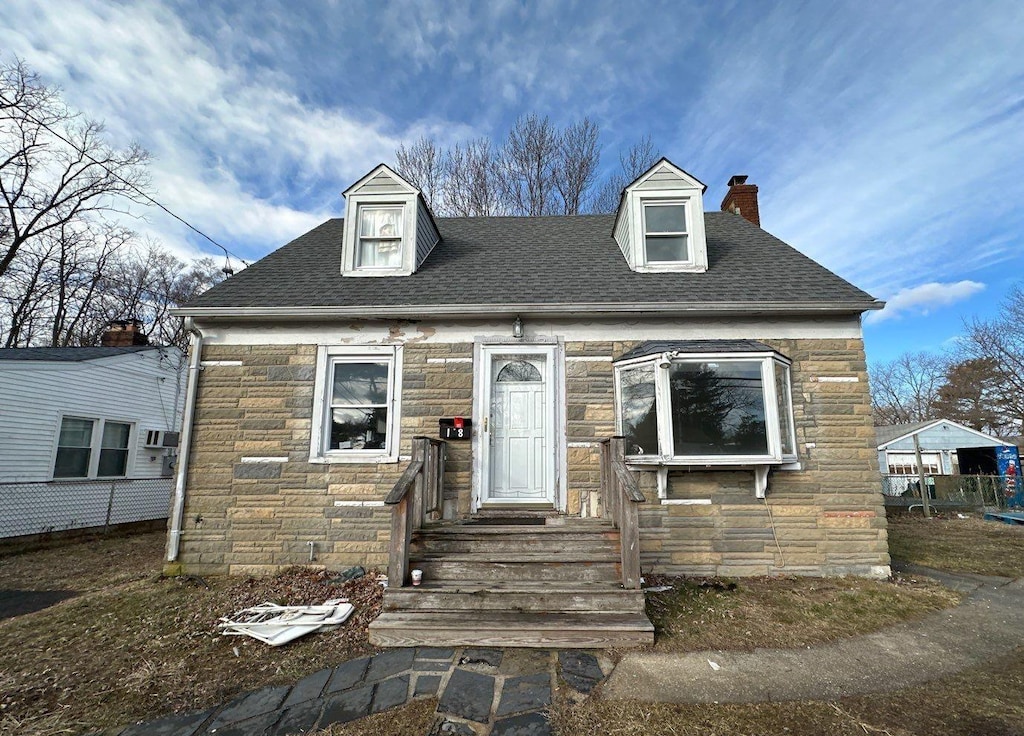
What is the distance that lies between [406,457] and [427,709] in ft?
11.0

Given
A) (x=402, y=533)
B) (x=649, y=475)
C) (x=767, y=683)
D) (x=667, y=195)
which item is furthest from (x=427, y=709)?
(x=667, y=195)

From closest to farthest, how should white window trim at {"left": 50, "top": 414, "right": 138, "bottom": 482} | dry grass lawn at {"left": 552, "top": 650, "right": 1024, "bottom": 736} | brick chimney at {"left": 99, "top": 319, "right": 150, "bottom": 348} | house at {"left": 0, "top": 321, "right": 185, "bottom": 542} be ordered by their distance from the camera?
dry grass lawn at {"left": 552, "top": 650, "right": 1024, "bottom": 736} < house at {"left": 0, "top": 321, "right": 185, "bottom": 542} < white window trim at {"left": 50, "top": 414, "right": 138, "bottom": 482} < brick chimney at {"left": 99, "top": 319, "right": 150, "bottom": 348}

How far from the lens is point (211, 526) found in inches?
236

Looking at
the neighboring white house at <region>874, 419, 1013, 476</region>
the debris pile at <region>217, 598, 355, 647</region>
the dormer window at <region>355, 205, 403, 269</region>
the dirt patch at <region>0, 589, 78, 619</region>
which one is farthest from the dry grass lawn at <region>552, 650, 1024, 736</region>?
the neighboring white house at <region>874, 419, 1013, 476</region>

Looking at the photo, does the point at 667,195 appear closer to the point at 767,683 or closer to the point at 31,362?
the point at 767,683

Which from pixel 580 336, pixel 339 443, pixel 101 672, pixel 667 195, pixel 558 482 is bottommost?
pixel 101 672

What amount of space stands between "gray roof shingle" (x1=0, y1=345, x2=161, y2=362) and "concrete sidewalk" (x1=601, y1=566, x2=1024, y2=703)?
12423mm

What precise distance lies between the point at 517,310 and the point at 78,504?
419 inches

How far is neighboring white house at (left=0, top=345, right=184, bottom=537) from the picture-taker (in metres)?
8.91

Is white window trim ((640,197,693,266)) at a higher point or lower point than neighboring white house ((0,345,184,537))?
higher

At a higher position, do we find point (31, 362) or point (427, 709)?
point (31, 362)

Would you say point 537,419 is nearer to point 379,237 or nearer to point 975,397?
point 379,237

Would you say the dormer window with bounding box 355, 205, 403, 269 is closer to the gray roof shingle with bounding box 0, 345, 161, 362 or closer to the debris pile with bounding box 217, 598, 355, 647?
the debris pile with bounding box 217, 598, 355, 647

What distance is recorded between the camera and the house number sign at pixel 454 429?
238 inches
